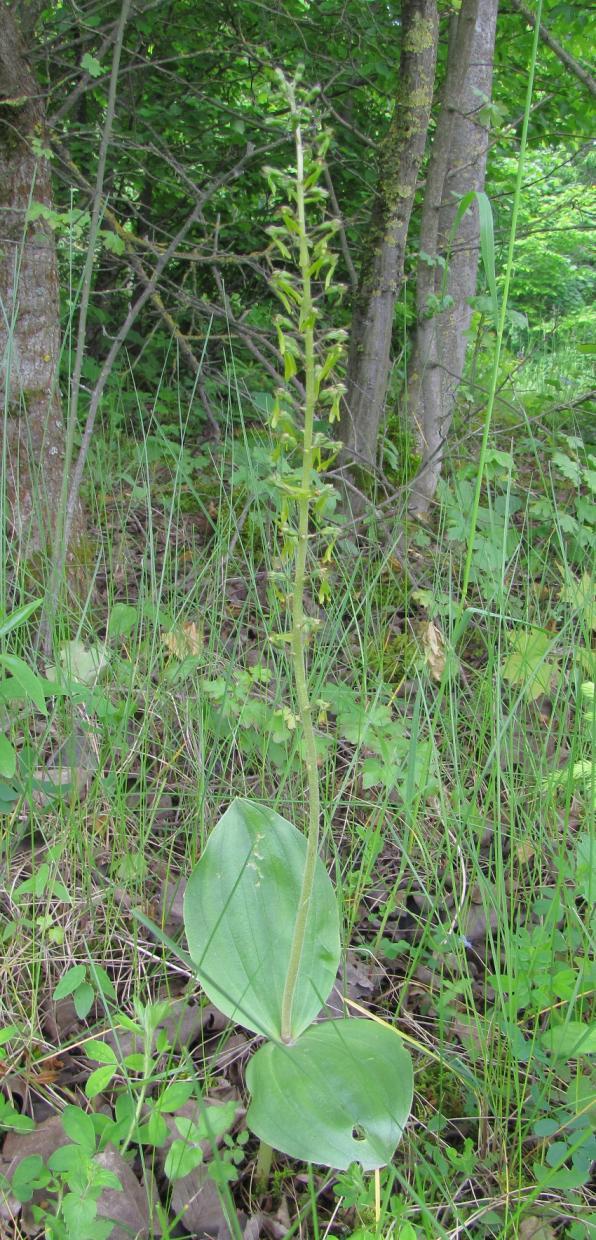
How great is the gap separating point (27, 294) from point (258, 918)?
2199 mm

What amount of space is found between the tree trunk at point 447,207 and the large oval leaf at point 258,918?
1.87 metres

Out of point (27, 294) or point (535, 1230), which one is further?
point (27, 294)

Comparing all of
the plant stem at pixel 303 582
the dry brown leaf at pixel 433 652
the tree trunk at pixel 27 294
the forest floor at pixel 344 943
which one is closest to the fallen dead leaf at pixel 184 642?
the forest floor at pixel 344 943

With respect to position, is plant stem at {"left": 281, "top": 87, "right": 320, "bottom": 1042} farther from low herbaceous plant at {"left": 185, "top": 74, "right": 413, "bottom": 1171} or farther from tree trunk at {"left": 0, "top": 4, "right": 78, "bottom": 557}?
tree trunk at {"left": 0, "top": 4, "right": 78, "bottom": 557}

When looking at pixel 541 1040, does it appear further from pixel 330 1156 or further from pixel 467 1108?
pixel 330 1156

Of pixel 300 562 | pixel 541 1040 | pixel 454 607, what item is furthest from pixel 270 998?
pixel 454 607

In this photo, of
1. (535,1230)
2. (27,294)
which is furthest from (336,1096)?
(27,294)

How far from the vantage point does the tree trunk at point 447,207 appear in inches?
125

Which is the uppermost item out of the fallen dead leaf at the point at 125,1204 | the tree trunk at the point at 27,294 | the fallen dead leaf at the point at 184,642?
the tree trunk at the point at 27,294

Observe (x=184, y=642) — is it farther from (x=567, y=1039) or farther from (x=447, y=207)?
(x=447, y=207)

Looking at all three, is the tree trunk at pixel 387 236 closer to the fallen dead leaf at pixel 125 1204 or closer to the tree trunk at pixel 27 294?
the tree trunk at pixel 27 294

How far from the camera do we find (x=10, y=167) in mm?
2740

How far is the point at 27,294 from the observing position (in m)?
2.77

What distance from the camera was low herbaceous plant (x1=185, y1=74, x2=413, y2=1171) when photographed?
123 cm
